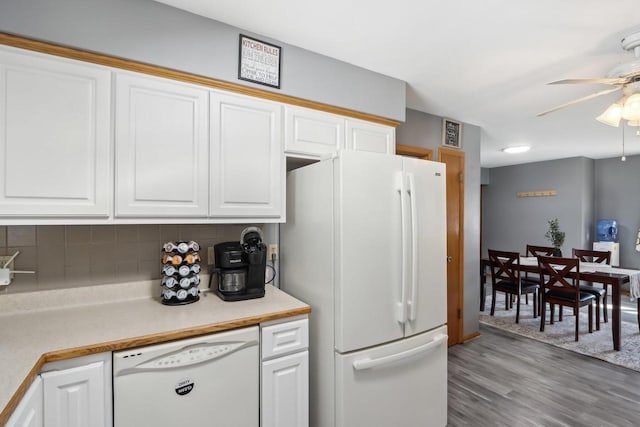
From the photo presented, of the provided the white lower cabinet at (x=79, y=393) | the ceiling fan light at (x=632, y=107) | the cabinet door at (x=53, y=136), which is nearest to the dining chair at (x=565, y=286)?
the ceiling fan light at (x=632, y=107)

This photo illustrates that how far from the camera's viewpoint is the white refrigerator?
5.34 ft

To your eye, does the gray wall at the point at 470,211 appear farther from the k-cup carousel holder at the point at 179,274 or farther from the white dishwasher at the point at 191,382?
the white dishwasher at the point at 191,382

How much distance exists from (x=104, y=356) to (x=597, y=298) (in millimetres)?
4890

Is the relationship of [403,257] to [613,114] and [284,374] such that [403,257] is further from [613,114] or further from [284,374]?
[613,114]

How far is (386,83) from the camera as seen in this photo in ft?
7.91

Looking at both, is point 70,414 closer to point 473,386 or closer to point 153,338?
point 153,338

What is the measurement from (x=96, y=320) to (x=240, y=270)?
70 cm

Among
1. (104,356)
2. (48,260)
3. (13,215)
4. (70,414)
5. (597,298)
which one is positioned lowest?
(597,298)

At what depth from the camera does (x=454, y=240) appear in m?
3.47

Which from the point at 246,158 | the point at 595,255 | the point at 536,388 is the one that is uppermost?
the point at 246,158

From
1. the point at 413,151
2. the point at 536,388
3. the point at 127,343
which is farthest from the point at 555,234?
the point at 127,343

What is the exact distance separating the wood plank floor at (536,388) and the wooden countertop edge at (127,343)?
1.63m

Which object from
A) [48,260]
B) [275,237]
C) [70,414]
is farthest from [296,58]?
[70,414]

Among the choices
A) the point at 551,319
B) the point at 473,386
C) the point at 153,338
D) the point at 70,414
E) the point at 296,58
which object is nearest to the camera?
the point at 70,414
